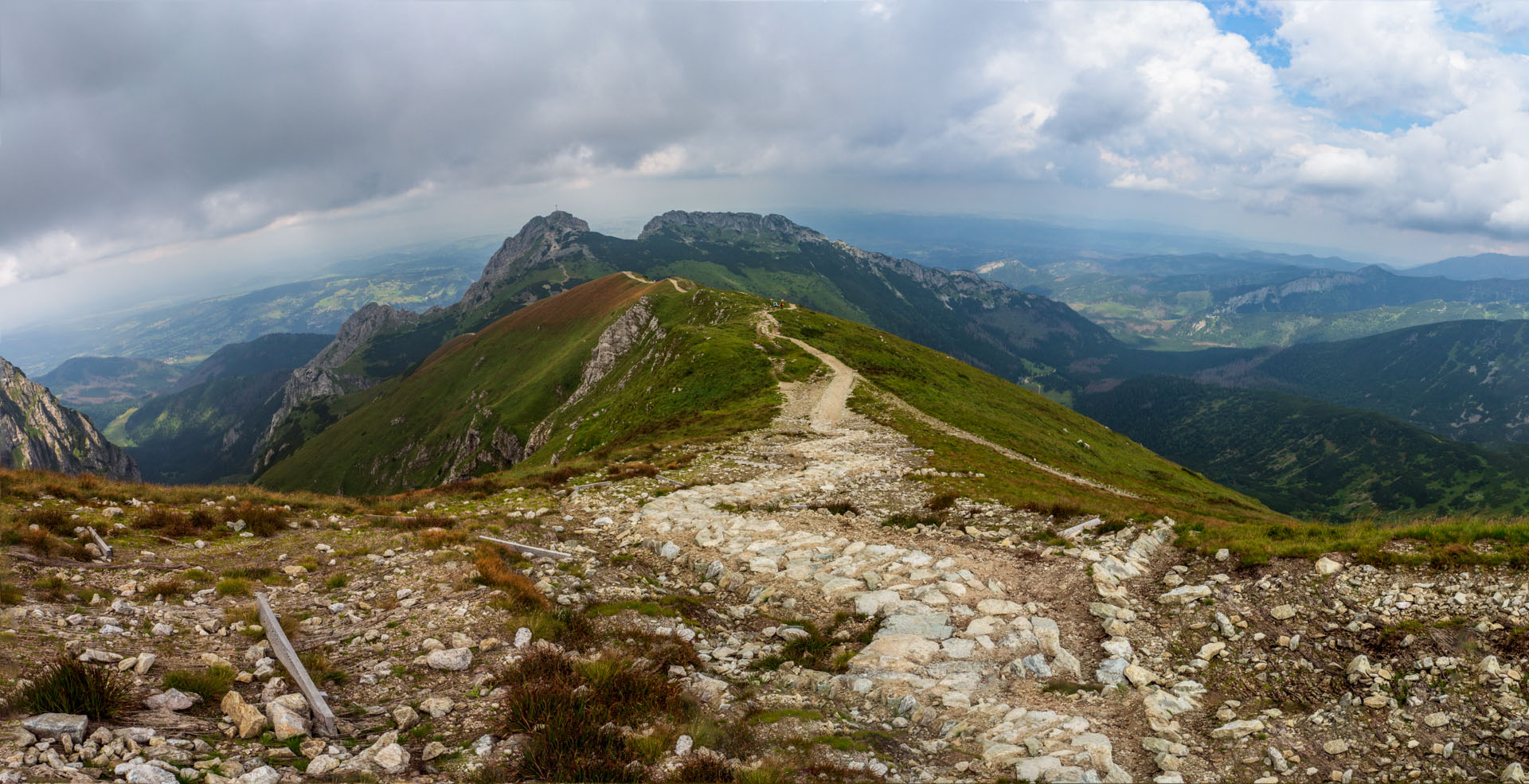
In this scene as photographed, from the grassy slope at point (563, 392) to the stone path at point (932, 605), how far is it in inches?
850

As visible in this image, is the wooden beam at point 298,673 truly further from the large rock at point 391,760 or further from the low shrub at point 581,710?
the low shrub at point 581,710

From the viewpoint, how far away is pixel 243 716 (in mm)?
7793

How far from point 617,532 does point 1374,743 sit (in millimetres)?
18620

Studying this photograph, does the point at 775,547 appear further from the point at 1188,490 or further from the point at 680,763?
the point at 1188,490

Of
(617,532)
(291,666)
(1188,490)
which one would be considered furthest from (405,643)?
(1188,490)

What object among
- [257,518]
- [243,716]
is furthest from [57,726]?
[257,518]

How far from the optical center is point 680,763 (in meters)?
8.11

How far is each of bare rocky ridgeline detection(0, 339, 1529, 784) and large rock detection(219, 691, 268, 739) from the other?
0.13 ft

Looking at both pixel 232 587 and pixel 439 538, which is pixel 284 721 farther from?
pixel 439 538

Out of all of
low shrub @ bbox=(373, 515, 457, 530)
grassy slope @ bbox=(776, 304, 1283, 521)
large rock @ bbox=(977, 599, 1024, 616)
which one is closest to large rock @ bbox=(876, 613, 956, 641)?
large rock @ bbox=(977, 599, 1024, 616)

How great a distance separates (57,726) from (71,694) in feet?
2.39

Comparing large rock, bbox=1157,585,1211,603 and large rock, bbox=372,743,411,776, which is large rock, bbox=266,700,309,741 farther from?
large rock, bbox=1157,585,1211,603

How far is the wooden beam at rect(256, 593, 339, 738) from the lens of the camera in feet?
26.8

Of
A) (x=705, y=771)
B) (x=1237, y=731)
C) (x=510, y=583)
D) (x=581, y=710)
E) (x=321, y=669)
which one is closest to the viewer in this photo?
(x=705, y=771)
